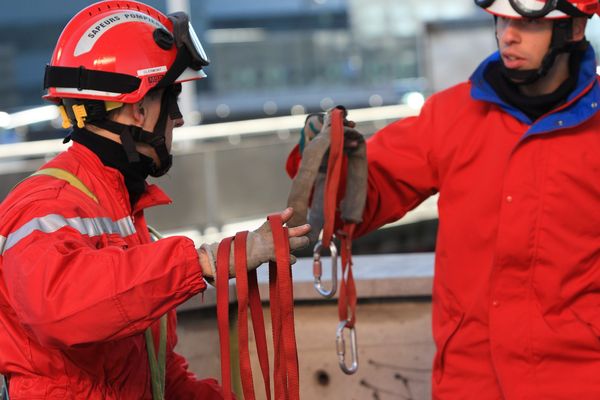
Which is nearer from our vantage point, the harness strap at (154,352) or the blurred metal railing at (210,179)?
the harness strap at (154,352)

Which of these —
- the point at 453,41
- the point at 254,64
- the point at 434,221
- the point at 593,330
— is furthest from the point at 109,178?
the point at 254,64

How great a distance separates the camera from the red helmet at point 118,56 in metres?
3.43

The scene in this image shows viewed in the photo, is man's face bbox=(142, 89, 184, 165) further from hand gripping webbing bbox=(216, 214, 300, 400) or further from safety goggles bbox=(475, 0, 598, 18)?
safety goggles bbox=(475, 0, 598, 18)

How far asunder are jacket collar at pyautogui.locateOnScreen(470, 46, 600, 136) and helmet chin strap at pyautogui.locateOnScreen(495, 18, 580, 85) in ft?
0.28

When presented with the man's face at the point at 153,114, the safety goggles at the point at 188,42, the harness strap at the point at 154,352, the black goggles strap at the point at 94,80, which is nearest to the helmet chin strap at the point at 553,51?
the safety goggles at the point at 188,42

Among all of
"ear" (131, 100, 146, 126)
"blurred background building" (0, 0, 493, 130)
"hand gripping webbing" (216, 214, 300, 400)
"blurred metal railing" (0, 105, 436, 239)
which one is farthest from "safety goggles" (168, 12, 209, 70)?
"blurred background building" (0, 0, 493, 130)

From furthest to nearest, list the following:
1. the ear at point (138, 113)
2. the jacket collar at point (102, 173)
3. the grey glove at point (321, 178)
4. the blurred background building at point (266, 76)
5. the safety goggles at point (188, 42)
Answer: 1. the blurred background building at point (266, 76)
2. the grey glove at point (321, 178)
3. the safety goggles at point (188, 42)
4. the ear at point (138, 113)
5. the jacket collar at point (102, 173)

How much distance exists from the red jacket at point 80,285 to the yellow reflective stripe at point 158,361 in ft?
0.08

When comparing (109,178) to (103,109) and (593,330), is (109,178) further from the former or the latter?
(593,330)

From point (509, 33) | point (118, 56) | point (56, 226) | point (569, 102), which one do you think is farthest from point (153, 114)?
point (569, 102)

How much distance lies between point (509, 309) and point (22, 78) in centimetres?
1432

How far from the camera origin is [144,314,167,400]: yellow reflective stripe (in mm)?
3479

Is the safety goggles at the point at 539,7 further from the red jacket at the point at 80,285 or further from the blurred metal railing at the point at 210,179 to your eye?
the blurred metal railing at the point at 210,179

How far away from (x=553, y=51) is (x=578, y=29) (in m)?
0.15
